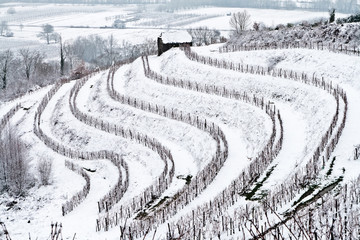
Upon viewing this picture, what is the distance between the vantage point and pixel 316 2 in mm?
174125

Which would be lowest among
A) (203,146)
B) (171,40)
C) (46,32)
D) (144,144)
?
(46,32)

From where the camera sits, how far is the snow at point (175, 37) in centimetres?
5144

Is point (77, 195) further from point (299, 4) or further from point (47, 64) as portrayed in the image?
point (299, 4)

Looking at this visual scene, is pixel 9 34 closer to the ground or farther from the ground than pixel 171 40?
closer to the ground

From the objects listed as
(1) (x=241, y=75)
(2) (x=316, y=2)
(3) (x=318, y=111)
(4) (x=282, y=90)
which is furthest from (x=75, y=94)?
(2) (x=316, y=2)

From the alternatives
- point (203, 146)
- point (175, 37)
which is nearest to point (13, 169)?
point (203, 146)

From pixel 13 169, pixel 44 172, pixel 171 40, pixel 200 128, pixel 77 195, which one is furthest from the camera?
pixel 171 40

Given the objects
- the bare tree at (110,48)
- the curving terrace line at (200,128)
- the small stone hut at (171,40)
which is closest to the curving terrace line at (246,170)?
the curving terrace line at (200,128)

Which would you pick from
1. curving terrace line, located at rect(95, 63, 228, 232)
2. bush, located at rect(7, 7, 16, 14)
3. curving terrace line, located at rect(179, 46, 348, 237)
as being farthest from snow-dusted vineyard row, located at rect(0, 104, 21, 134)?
bush, located at rect(7, 7, 16, 14)

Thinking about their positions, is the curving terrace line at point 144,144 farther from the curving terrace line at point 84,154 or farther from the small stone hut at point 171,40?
the small stone hut at point 171,40

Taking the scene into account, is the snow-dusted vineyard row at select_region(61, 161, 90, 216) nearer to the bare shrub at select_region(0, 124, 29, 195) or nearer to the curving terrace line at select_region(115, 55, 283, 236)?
the bare shrub at select_region(0, 124, 29, 195)

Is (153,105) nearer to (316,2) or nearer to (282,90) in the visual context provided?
(282,90)

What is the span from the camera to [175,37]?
52000 mm

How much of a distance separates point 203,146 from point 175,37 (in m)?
25.6
